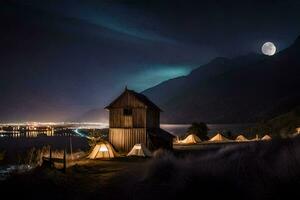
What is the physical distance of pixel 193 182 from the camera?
14727 mm

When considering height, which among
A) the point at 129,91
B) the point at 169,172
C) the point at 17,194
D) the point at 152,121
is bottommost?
the point at 17,194

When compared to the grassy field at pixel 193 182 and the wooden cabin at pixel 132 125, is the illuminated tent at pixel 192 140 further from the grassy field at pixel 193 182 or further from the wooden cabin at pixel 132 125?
the grassy field at pixel 193 182

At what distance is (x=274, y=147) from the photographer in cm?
1894

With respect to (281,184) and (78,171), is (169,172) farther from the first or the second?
(78,171)

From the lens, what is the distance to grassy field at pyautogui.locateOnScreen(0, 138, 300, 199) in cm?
1263

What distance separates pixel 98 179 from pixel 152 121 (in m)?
24.5

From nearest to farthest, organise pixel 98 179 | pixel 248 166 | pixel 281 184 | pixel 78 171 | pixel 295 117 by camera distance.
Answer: pixel 281 184 < pixel 248 166 < pixel 98 179 < pixel 78 171 < pixel 295 117

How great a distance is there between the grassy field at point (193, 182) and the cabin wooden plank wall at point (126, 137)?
2061cm

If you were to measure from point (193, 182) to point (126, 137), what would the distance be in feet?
103

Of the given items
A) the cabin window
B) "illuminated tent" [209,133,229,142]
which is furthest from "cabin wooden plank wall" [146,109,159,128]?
"illuminated tent" [209,133,229,142]

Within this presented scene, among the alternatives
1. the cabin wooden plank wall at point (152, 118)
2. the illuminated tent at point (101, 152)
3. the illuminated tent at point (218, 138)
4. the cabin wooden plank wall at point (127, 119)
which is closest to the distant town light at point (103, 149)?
the illuminated tent at point (101, 152)

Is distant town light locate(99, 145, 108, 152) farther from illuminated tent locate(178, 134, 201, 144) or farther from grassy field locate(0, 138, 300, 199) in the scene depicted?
illuminated tent locate(178, 134, 201, 144)

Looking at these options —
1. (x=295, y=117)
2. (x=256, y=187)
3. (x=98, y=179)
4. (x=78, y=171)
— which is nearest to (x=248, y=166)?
(x=256, y=187)

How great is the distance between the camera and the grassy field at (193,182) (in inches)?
497
